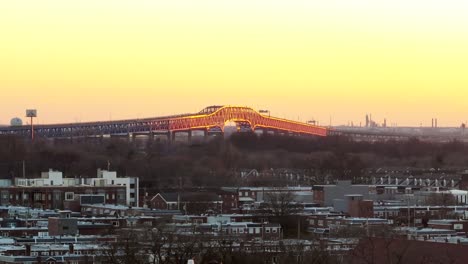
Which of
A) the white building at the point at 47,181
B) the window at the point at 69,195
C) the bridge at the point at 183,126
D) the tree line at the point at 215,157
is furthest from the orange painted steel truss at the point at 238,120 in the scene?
the window at the point at 69,195

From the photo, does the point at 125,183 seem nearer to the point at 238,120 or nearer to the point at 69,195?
the point at 69,195

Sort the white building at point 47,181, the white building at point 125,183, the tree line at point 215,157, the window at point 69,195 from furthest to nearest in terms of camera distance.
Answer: the tree line at point 215,157 < the white building at point 125,183 < the white building at point 47,181 < the window at point 69,195

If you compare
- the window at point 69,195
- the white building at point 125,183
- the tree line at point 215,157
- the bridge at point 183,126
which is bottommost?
the window at point 69,195

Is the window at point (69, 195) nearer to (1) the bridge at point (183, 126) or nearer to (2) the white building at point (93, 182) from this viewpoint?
(2) the white building at point (93, 182)

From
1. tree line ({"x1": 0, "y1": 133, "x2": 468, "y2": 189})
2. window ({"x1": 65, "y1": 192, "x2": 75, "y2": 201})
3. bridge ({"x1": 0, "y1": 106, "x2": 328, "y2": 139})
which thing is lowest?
window ({"x1": 65, "y1": 192, "x2": 75, "y2": 201})

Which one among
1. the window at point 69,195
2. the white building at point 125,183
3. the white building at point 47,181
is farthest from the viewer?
the white building at point 125,183

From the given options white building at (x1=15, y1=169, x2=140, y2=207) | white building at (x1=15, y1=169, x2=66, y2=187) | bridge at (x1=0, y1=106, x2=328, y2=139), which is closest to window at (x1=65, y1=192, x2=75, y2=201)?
white building at (x1=15, y1=169, x2=140, y2=207)

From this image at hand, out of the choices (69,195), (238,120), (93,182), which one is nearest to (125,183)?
(93,182)

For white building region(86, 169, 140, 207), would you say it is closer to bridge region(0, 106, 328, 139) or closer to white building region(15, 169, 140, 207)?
white building region(15, 169, 140, 207)
